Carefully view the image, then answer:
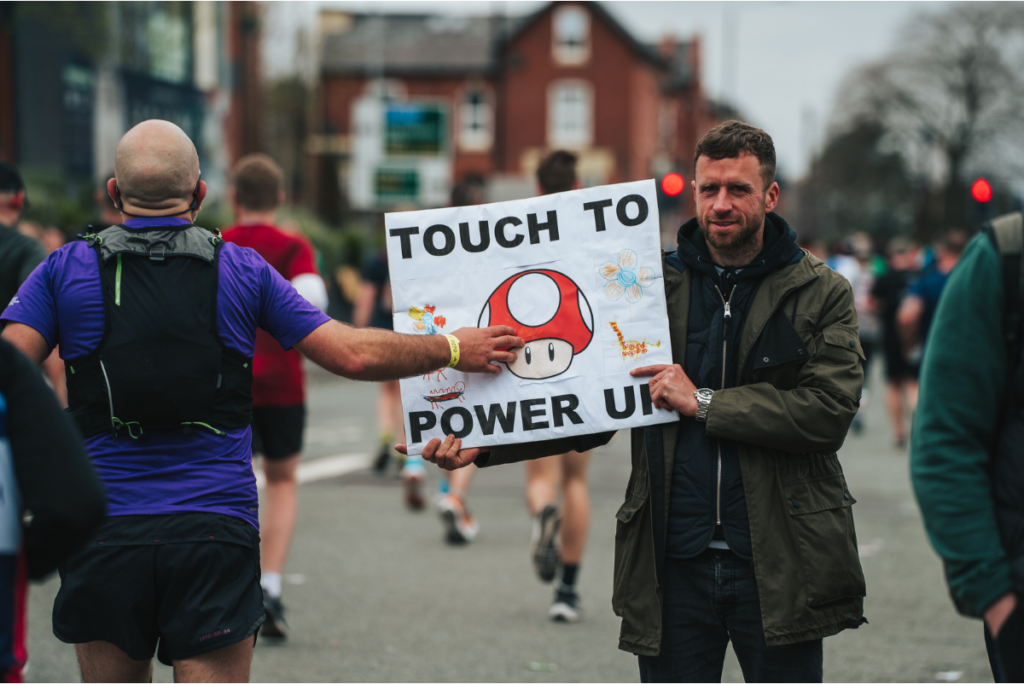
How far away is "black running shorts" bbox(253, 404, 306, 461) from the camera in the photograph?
566 cm

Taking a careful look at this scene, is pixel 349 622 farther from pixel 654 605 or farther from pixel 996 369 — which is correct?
pixel 996 369

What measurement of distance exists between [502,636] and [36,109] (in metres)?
16.9

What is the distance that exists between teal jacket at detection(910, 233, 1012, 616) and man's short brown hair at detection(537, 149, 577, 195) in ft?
10.4

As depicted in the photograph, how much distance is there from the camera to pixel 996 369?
2346 mm

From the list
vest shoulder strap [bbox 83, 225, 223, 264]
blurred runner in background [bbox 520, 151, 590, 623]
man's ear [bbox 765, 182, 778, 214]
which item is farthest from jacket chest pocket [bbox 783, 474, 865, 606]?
blurred runner in background [bbox 520, 151, 590, 623]

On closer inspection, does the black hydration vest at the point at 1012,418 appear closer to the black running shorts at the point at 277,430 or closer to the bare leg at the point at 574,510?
the bare leg at the point at 574,510

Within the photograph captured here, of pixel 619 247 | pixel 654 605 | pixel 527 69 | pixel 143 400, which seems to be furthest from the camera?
pixel 527 69

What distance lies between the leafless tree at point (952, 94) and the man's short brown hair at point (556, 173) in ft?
144

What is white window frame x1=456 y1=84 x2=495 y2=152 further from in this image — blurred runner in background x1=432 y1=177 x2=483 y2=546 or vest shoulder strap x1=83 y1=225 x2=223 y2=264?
vest shoulder strap x1=83 y1=225 x2=223 y2=264

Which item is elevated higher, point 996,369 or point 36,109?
point 36,109

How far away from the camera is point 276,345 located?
5.60 m

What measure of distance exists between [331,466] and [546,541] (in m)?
5.17

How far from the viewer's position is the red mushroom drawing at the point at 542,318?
3.34 metres

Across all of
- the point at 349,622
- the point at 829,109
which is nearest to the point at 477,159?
the point at 829,109
